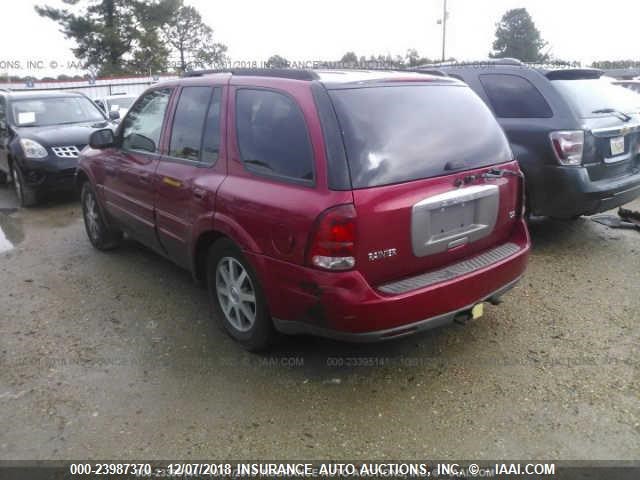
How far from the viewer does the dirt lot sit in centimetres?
269

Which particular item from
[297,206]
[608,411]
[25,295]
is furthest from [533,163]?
[25,295]

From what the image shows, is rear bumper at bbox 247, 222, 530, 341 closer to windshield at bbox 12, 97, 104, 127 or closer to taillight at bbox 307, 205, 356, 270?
taillight at bbox 307, 205, 356, 270

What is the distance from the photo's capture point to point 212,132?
357 cm

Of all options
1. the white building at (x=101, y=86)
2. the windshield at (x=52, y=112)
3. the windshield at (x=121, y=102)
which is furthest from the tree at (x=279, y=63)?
the white building at (x=101, y=86)

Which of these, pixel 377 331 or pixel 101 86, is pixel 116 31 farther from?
pixel 377 331

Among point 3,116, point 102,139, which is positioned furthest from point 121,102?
point 102,139

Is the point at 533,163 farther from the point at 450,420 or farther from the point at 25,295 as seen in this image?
the point at 25,295

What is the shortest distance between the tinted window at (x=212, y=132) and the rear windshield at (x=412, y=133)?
965mm

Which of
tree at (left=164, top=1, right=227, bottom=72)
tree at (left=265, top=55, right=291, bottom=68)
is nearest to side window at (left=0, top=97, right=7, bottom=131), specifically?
tree at (left=265, top=55, right=291, bottom=68)

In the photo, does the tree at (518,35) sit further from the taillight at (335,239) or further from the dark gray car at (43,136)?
the taillight at (335,239)

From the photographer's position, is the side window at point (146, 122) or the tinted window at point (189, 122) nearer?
the tinted window at point (189, 122)

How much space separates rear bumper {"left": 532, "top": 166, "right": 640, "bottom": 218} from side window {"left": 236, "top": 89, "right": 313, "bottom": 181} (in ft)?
9.54

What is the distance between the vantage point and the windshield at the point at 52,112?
844 cm

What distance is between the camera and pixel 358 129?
282cm
